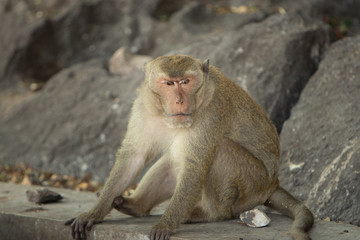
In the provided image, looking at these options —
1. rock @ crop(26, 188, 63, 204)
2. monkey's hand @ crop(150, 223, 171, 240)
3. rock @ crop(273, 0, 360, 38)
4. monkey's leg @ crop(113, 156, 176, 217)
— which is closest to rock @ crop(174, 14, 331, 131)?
rock @ crop(273, 0, 360, 38)

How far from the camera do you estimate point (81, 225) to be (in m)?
4.43

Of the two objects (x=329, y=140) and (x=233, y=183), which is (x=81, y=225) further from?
(x=329, y=140)

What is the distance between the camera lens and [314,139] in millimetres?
5832

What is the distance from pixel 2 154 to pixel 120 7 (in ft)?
11.9

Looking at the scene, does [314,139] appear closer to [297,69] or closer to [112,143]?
[297,69]

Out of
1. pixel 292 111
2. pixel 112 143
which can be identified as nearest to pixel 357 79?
pixel 292 111

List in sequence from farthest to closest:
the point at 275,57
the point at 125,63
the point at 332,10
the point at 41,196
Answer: the point at 332,10 → the point at 125,63 → the point at 275,57 → the point at 41,196

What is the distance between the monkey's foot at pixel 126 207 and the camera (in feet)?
15.3

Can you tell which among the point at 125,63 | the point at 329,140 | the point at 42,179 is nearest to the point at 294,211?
the point at 329,140

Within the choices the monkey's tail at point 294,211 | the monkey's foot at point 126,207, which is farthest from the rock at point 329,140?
the monkey's foot at point 126,207

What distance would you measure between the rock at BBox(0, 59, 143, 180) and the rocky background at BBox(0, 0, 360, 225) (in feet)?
0.06

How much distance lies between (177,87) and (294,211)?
1469 millimetres

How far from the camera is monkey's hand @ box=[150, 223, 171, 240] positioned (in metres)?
4.03

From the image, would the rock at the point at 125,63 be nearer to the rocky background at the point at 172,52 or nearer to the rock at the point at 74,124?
the rocky background at the point at 172,52
